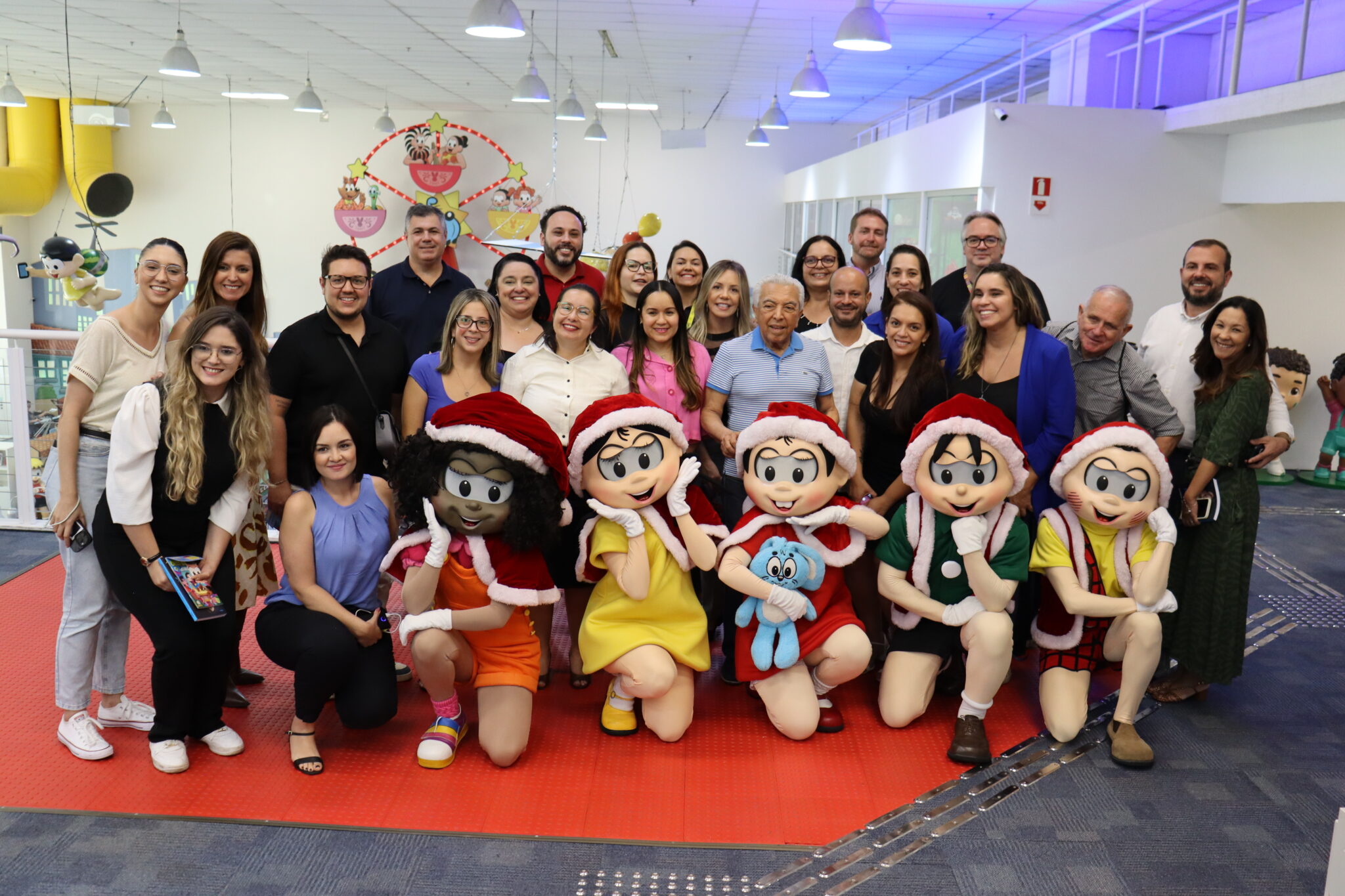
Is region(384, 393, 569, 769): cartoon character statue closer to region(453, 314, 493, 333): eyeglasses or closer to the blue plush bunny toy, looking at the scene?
region(453, 314, 493, 333): eyeglasses

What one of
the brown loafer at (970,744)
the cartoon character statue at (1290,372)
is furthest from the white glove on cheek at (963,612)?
the cartoon character statue at (1290,372)

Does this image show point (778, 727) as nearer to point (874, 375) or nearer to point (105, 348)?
point (874, 375)

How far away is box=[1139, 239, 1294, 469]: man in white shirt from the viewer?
12.5ft

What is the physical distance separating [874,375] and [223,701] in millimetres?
2485

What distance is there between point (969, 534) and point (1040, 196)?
14.9 ft

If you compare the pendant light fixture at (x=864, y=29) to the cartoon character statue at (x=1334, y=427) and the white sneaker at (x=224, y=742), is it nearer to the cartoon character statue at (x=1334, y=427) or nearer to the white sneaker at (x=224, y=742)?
the cartoon character statue at (x=1334, y=427)

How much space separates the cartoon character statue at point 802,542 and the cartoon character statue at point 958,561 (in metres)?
0.15

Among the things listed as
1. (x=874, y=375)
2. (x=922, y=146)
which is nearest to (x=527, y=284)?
(x=874, y=375)

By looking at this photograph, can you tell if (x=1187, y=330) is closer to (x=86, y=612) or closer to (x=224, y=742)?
(x=224, y=742)

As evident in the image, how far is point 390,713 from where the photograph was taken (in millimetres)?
3285

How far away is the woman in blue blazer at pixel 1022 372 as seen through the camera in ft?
11.7

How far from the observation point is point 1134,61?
8.61m

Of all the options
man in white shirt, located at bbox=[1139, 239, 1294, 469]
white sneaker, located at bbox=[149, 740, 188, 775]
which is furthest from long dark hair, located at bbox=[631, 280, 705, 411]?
white sneaker, located at bbox=[149, 740, 188, 775]

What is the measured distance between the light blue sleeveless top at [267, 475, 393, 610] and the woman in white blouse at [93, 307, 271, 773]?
213 millimetres
